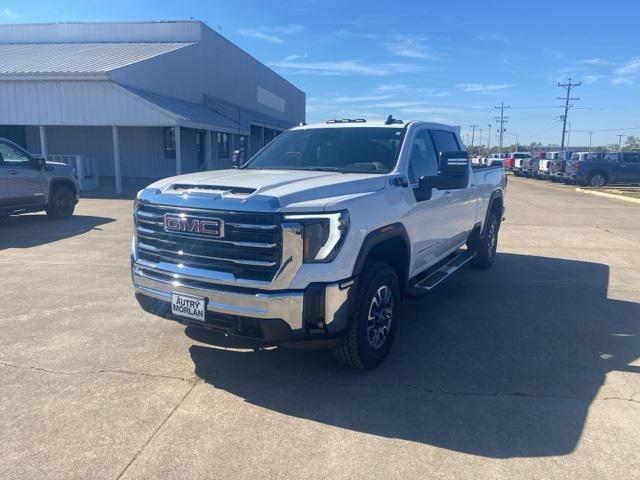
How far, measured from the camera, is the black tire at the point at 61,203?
1158cm

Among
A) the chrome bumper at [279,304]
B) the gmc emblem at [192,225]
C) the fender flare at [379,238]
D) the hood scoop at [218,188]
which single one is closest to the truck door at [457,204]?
the fender flare at [379,238]

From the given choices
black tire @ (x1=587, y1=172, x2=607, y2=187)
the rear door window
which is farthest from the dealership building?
black tire @ (x1=587, y1=172, x2=607, y2=187)

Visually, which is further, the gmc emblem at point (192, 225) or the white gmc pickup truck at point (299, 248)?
the gmc emblem at point (192, 225)

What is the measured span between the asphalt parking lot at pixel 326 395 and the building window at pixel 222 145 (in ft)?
74.8

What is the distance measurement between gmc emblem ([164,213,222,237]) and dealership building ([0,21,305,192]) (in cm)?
654

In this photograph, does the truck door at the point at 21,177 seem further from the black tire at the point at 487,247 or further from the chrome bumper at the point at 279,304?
the black tire at the point at 487,247

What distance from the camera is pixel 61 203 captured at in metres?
11.9

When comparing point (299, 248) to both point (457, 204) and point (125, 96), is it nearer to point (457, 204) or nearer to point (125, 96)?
point (457, 204)

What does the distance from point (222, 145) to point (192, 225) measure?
87.1ft

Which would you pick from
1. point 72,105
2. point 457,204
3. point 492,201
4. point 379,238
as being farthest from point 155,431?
point 72,105

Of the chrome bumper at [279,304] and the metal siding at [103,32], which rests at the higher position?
the metal siding at [103,32]

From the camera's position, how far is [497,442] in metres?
3.15

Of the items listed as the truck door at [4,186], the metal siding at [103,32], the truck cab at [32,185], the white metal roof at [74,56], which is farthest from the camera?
the metal siding at [103,32]

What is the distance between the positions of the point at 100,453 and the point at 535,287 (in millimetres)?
5689
